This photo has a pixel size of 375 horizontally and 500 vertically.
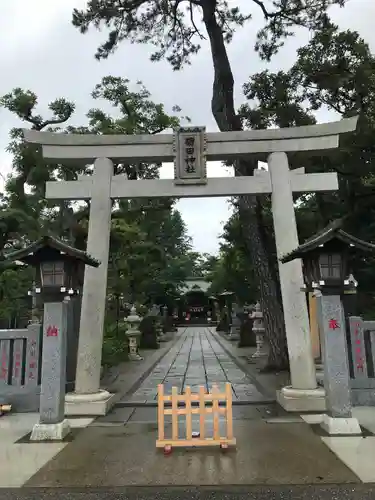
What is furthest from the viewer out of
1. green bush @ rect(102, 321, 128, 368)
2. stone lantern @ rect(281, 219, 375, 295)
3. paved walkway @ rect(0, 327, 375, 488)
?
green bush @ rect(102, 321, 128, 368)

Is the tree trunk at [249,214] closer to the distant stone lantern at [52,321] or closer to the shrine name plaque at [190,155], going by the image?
the shrine name plaque at [190,155]

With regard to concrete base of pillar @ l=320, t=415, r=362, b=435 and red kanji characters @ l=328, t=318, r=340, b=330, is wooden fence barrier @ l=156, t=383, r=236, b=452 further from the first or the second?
red kanji characters @ l=328, t=318, r=340, b=330

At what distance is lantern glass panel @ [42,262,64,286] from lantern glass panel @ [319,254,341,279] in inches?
160

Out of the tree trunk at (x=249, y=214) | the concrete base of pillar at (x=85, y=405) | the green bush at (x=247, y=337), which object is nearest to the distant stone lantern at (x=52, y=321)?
the concrete base of pillar at (x=85, y=405)

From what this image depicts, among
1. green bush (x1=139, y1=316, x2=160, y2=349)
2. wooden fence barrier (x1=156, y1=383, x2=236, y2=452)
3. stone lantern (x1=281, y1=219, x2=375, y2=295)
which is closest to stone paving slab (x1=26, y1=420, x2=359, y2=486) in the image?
wooden fence barrier (x1=156, y1=383, x2=236, y2=452)

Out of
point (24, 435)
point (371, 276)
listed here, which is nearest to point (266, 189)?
point (24, 435)

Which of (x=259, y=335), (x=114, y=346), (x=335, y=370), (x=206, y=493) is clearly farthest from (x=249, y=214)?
(x=206, y=493)

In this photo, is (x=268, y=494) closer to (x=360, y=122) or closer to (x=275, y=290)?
(x=275, y=290)

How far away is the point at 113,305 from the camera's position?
2323cm

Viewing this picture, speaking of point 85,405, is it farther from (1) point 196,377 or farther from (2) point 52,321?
(1) point 196,377

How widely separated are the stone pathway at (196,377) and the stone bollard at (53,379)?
7.94 ft

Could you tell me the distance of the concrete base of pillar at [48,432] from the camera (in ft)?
20.2

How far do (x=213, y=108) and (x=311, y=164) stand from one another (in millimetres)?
5130

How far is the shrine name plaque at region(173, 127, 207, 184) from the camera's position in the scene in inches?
347
